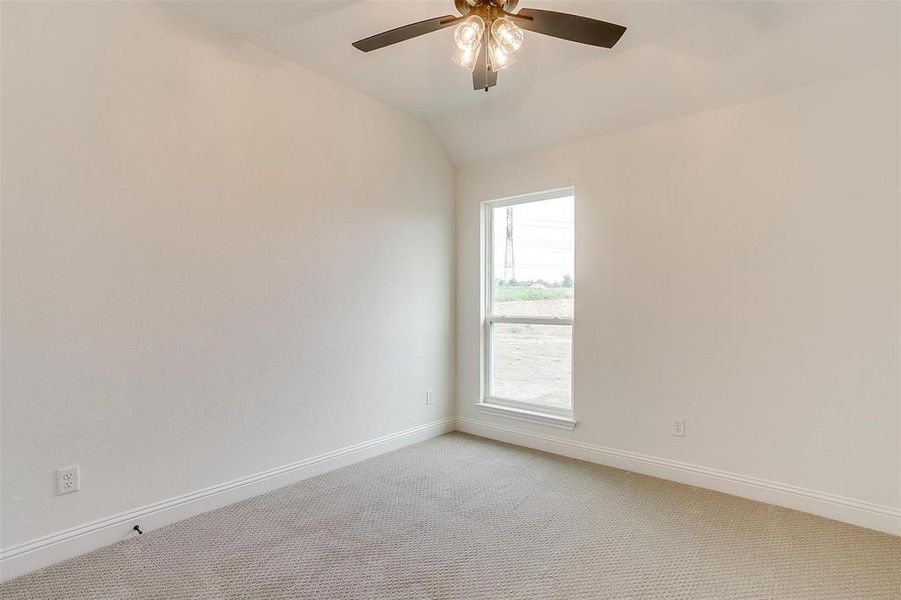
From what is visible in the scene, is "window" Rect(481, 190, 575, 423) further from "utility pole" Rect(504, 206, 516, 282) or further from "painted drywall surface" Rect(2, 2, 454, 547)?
"painted drywall surface" Rect(2, 2, 454, 547)

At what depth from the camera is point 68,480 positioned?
211cm

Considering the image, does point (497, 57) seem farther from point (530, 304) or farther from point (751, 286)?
point (530, 304)

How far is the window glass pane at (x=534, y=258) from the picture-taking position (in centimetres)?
355

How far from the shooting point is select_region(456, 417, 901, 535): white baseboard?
2377mm

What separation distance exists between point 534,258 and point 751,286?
4.80 ft

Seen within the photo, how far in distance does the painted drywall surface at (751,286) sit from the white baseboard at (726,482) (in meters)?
0.04

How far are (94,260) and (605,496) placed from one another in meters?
2.79

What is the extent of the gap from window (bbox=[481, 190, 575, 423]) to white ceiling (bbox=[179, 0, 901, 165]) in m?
0.58

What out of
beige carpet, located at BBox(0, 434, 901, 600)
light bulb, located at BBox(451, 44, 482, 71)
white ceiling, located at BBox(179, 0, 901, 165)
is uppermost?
white ceiling, located at BBox(179, 0, 901, 165)

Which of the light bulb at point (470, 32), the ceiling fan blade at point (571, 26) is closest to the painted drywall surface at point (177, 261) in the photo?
the light bulb at point (470, 32)

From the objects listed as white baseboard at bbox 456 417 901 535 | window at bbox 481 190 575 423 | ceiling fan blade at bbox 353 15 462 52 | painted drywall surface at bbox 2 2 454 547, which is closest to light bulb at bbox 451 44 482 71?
ceiling fan blade at bbox 353 15 462 52

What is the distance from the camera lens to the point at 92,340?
85.7 inches

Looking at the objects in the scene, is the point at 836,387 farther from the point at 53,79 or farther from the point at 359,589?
the point at 53,79

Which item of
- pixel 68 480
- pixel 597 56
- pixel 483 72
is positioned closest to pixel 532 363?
pixel 597 56
